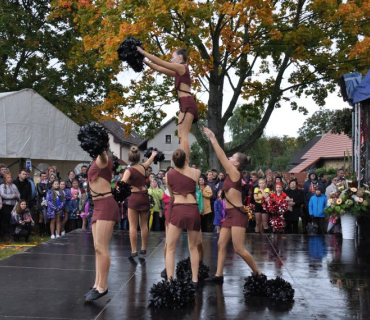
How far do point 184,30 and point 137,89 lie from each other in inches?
132

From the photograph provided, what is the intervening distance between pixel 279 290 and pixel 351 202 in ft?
20.0

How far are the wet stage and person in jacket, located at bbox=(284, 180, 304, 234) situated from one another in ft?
9.34

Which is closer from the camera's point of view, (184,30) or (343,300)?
(343,300)

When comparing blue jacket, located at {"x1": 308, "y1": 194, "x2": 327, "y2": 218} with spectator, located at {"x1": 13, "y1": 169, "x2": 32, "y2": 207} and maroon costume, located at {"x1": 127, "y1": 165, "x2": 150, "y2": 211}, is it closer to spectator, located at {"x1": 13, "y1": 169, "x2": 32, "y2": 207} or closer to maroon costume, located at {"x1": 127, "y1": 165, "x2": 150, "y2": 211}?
maroon costume, located at {"x1": 127, "y1": 165, "x2": 150, "y2": 211}

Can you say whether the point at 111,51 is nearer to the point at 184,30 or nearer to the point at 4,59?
the point at 184,30

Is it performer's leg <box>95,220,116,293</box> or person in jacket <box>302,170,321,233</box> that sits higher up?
person in jacket <box>302,170,321,233</box>

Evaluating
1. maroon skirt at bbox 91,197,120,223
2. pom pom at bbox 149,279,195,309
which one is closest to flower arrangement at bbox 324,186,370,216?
pom pom at bbox 149,279,195,309

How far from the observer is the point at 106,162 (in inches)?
253

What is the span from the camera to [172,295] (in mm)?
6289

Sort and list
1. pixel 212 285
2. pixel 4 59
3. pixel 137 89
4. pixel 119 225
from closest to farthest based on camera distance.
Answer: pixel 212 285 → pixel 119 225 → pixel 137 89 → pixel 4 59

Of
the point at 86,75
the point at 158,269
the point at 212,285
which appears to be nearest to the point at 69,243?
the point at 158,269

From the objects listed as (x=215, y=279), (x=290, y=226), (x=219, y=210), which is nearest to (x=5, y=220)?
(x=219, y=210)

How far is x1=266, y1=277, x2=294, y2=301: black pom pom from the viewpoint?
6668 mm

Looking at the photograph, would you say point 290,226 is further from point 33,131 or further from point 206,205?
point 33,131
